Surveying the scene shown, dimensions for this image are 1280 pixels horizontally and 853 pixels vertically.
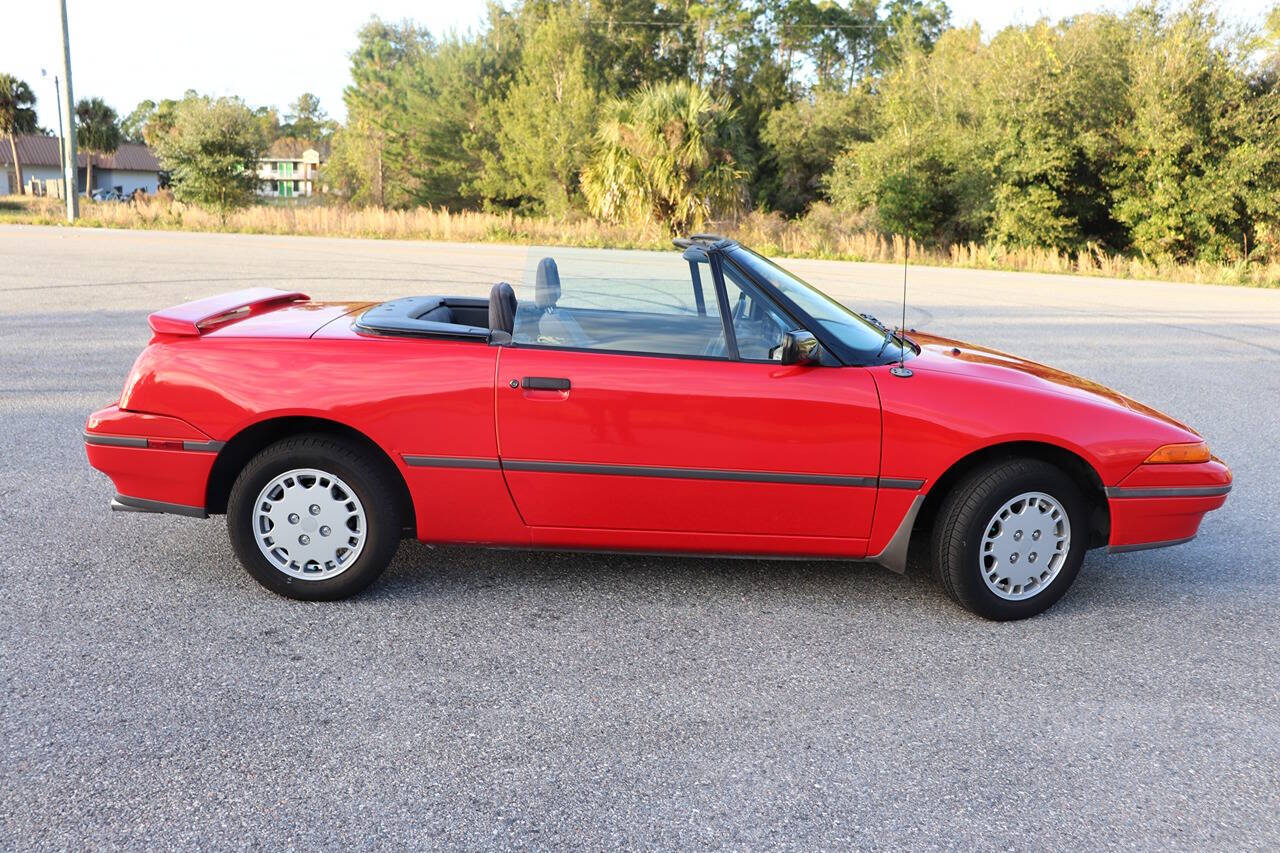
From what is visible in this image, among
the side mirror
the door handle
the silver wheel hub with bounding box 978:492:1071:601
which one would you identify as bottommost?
the silver wheel hub with bounding box 978:492:1071:601

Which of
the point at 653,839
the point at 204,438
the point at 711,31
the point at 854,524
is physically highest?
the point at 711,31

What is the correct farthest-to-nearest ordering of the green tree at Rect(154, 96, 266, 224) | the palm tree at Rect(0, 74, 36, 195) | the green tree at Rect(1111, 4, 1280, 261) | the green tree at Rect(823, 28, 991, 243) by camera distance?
the palm tree at Rect(0, 74, 36, 195)
the green tree at Rect(154, 96, 266, 224)
the green tree at Rect(823, 28, 991, 243)
the green tree at Rect(1111, 4, 1280, 261)

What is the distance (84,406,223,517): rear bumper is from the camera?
13.0 ft

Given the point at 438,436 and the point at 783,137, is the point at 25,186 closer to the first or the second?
the point at 783,137

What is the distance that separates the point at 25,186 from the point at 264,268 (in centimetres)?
7482

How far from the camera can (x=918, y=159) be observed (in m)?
33.1

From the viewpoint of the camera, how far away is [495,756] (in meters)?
2.99

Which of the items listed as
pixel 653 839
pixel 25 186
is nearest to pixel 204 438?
pixel 653 839

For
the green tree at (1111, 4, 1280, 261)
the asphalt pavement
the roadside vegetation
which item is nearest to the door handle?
the asphalt pavement

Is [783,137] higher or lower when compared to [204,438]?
higher

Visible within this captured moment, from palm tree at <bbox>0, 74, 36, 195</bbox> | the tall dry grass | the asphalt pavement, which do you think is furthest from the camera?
palm tree at <bbox>0, 74, 36, 195</bbox>

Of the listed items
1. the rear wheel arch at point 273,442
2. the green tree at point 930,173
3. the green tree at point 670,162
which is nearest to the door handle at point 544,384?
the rear wheel arch at point 273,442

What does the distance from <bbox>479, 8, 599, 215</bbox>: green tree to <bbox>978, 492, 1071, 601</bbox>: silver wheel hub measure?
40103 millimetres

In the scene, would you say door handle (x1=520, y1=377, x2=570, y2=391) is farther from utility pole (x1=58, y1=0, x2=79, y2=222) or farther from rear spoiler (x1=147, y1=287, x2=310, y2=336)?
utility pole (x1=58, y1=0, x2=79, y2=222)
